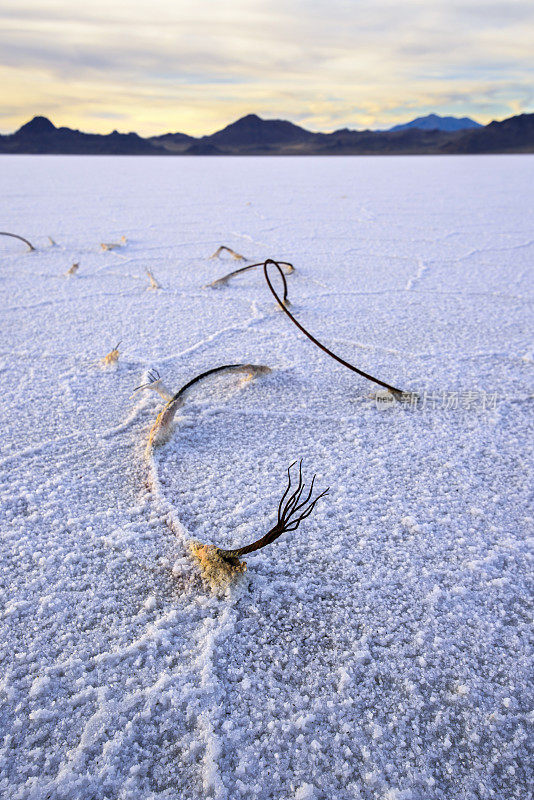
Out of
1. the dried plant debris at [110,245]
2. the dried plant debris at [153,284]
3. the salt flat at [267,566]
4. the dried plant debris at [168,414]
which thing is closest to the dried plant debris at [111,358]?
the salt flat at [267,566]

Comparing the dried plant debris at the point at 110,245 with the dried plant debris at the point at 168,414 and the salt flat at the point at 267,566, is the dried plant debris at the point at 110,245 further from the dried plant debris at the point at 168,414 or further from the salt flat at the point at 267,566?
the dried plant debris at the point at 168,414

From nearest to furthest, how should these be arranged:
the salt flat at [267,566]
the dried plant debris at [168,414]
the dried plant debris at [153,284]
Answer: the salt flat at [267,566] < the dried plant debris at [168,414] < the dried plant debris at [153,284]

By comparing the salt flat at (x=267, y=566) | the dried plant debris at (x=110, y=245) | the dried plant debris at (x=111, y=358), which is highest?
the dried plant debris at (x=110, y=245)

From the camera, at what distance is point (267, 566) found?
0.66 meters

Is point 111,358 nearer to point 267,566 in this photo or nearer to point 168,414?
point 168,414

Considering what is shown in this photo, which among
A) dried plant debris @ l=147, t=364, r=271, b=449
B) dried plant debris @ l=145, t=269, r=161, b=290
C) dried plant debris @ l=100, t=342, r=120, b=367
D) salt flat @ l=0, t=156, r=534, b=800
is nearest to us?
salt flat @ l=0, t=156, r=534, b=800

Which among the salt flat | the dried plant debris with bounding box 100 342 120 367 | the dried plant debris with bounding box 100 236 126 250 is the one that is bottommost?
the salt flat

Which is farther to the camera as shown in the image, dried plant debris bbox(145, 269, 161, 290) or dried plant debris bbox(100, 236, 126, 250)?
dried plant debris bbox(100, 236, 126, 250)

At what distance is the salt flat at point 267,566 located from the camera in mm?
464

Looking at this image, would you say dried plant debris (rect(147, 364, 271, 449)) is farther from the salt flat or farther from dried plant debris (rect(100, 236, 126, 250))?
dried plant debris (rect(100, 236, 126, 250))

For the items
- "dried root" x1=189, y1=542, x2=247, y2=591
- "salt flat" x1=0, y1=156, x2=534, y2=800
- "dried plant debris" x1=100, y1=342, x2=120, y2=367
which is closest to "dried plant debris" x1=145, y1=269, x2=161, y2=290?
"salt flat" x1=0, y1=156, x2=534, y2=800

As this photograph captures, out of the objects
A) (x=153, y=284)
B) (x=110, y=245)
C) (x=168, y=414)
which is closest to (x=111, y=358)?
(x=168, y=414)

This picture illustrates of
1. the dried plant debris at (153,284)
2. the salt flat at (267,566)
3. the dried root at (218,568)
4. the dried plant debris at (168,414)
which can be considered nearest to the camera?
the salt flat at (267,566)

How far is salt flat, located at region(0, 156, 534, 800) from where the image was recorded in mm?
464
